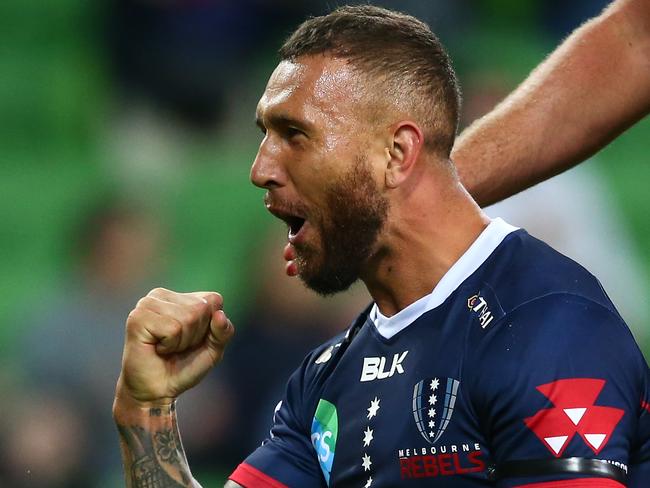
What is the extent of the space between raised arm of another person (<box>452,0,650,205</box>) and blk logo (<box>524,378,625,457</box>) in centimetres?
104

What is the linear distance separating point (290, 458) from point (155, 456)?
35 cm

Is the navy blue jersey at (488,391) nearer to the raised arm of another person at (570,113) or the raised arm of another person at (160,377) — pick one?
the raised arm of another person at (160,377)

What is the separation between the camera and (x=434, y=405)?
2885mm

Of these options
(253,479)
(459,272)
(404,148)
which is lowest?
(253,479)

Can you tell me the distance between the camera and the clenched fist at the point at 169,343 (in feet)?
10.4

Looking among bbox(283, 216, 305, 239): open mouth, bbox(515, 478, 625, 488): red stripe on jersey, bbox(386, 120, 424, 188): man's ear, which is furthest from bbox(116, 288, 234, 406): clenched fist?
bbox(515, 478, 625, 488): red stripe on jersey

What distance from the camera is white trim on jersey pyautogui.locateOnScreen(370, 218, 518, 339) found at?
3057mm

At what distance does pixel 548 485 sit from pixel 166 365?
1099 mm

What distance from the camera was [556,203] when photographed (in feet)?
22.3

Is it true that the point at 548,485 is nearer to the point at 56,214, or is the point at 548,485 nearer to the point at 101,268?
the point at 101,268

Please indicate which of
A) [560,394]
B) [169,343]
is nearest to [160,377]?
[169,343]

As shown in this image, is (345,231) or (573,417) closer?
(573,417)

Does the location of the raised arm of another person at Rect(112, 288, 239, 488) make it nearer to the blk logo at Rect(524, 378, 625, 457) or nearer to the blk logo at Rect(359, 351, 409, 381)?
the blk logo at Rect(359, 351, 409, 381)

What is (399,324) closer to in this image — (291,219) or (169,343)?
(291,219)
